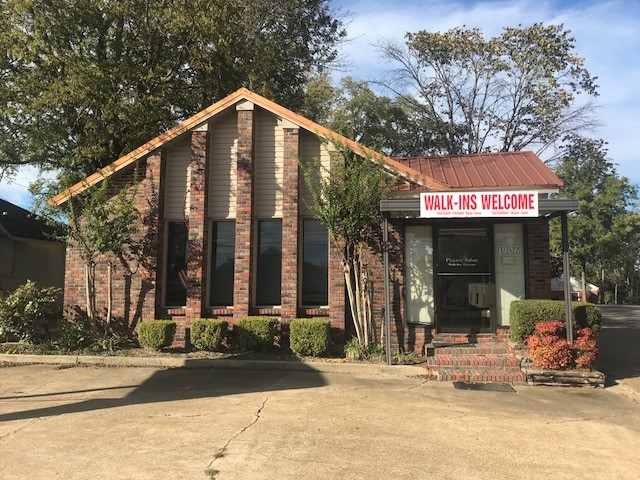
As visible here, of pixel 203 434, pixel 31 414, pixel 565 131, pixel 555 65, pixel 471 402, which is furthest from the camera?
pixel 565 131

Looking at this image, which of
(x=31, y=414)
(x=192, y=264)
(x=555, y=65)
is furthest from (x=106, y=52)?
(x=555, y=65)

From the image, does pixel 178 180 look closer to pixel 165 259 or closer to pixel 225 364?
pixel 165 259

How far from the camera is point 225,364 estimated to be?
8641mm

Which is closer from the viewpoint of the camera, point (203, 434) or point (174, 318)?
point (203, 434)

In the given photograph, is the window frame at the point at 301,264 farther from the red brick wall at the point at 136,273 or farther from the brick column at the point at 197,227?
the red brick wall at the point at 136,273

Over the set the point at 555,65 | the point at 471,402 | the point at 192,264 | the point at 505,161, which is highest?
the point at 555,65

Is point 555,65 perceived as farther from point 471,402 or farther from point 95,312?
point 95,312

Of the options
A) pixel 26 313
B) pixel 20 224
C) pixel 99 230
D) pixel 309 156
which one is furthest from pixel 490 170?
pixel 20 224

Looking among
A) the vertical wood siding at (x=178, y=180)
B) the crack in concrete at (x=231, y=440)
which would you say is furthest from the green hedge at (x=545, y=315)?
the vertical wood siding at (x=178, y=180)

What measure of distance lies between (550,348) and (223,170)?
7586 millimetres

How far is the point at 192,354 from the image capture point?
949cm

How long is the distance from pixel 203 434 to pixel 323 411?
5.26ft

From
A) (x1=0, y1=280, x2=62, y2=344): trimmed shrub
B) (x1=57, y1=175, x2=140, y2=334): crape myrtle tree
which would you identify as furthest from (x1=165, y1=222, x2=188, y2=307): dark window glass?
(x1=0, y1=280, x2=62, y2=344): trimmed shrub

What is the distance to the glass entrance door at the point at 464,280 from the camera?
9.58m
